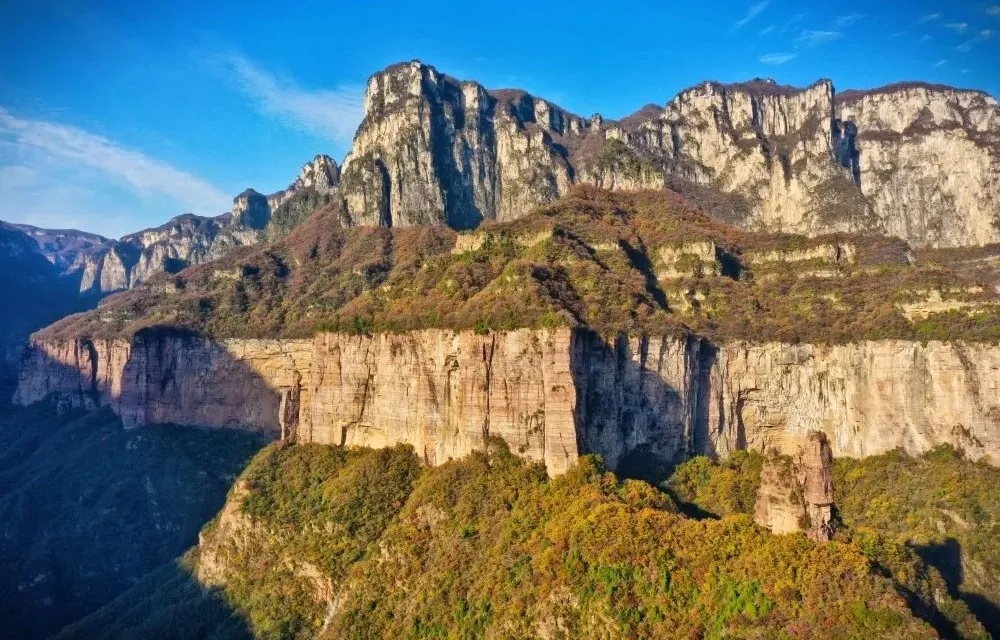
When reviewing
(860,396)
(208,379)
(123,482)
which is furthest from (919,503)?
(123,482)

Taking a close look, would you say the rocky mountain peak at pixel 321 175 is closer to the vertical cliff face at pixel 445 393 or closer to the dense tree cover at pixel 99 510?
the dense tree cover at pixel 99 510

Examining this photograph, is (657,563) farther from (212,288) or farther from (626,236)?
(212,288)

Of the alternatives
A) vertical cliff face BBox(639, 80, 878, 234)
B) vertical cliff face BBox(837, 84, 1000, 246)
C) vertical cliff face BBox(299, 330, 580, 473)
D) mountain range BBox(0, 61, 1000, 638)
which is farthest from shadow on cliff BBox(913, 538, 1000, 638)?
vertical cliff face BBox(837, 84, 1000, 246)

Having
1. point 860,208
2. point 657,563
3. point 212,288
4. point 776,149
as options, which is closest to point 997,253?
point 860,208

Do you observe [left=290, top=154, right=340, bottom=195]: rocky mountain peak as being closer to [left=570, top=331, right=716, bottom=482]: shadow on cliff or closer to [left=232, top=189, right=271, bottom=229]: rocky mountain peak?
[left=232, top=189, right=271, bottom=229]: rocky mountain peak

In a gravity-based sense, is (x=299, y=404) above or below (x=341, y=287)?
below
